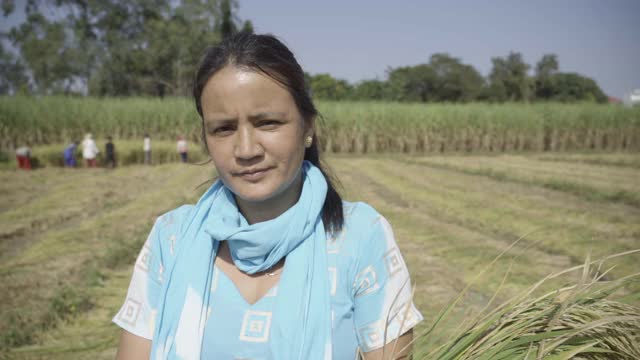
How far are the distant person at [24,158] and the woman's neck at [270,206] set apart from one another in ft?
52.2

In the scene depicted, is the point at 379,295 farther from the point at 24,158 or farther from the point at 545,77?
the point at 545,77

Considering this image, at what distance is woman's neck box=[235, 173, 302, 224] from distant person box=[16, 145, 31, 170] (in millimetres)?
15905

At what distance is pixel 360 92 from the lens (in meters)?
46.2

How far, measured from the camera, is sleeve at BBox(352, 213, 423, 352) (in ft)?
4.14

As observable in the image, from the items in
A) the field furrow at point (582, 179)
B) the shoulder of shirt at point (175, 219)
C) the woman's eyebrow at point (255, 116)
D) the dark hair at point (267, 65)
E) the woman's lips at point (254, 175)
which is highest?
the dark hair at point (267, 65)

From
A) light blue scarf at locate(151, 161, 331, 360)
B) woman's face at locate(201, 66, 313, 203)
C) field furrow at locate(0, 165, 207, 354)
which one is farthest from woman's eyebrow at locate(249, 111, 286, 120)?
field furrow at locate(0, 165, 207, 354)

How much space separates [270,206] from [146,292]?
0.41 m

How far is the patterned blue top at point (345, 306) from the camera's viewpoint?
1259 mm

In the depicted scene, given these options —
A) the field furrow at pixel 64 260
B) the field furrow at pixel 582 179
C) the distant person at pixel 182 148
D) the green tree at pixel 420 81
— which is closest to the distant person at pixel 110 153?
the distant person at pixel 182 148

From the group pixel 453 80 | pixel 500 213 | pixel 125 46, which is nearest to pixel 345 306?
pixel 500 213

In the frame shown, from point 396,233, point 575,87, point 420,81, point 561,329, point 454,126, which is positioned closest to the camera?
point 561,329

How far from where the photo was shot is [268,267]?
52.6 inches

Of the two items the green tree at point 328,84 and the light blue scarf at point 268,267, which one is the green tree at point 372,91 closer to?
the green tree at point 328,84

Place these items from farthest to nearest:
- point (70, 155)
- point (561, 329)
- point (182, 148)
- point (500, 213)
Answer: point (182, 148)
point (70, 155)
point (500, 213)
point (561, 329)
